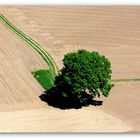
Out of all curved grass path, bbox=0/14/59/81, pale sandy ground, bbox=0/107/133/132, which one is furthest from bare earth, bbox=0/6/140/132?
curved grass path, bbox=0/14/59/81

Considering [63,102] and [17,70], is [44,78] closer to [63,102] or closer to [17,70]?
[17,70]

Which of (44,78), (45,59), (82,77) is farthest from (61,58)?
(82,77)

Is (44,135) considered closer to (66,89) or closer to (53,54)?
(66,89)

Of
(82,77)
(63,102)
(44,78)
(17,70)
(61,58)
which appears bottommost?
(63,102)

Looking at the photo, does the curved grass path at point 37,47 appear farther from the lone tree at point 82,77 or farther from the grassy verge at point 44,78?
the lone tree at point 82,77

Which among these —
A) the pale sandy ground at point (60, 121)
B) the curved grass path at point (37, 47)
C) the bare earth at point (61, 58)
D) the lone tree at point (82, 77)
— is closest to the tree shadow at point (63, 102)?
the lone tree at point (82, 77)
